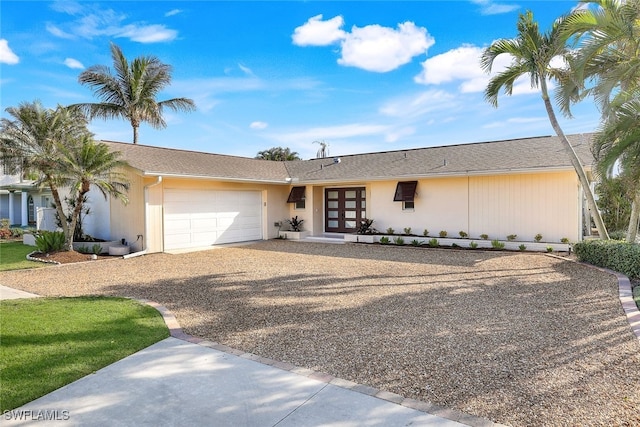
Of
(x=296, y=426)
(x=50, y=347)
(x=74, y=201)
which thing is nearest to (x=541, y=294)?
(x=296, y=426)

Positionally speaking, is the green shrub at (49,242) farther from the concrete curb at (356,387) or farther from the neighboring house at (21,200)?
the concrete curb at (356,387)

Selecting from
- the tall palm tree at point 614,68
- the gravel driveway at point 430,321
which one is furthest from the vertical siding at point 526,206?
the tall palm tree at point 614,68

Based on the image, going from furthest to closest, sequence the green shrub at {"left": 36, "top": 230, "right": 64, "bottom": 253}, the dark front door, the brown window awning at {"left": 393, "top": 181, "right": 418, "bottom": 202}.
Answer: the dark front door
the brown window awning at {"left": 393, "top": 181, "right": 418, "bottom": 202}
the green shrub at {"left": 36, "top": 230, "right": 64, "bottom": 253}

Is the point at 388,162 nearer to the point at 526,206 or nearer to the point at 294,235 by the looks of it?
the point at 294,235

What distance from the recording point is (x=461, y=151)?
666 inches

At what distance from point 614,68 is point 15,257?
18.8 meters

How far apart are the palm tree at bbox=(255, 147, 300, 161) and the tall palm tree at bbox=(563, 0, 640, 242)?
34.3 m

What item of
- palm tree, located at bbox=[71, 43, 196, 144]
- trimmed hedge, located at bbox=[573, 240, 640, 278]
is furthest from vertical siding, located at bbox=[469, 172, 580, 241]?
palm tree, located at bbox=[71, 43, 196, 144]

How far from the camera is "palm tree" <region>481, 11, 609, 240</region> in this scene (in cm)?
1047

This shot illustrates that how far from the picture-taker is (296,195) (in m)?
18.9

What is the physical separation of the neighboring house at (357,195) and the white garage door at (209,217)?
42 millimetres

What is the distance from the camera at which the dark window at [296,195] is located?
18694mm

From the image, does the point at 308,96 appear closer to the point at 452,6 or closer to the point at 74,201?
the point at 452,6

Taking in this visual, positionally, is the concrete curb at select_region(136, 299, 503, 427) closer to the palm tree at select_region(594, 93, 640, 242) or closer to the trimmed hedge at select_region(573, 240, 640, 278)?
the palm tree at select_region(594, 93, 640, 242)
